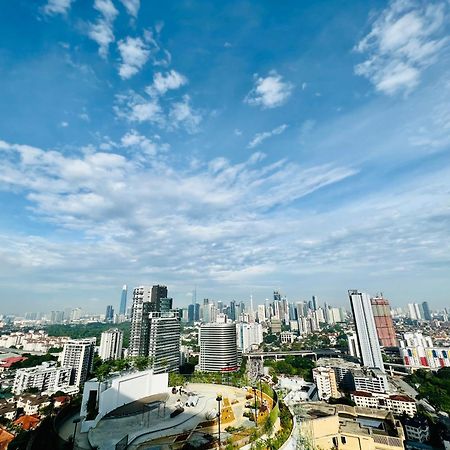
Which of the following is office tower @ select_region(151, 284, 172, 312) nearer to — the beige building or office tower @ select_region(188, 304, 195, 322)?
the beige building

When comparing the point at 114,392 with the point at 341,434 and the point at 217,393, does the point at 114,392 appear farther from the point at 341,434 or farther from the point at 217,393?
the point at 341,434

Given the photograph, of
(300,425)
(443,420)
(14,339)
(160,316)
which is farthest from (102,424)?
(14,339)

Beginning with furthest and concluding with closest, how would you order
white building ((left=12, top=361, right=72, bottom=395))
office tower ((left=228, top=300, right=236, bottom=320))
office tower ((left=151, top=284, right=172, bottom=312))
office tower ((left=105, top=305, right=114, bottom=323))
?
office tower ((left=105, top=305, right=114, bottom=323)), office tower ((left=228, top=300, right=236, bottom=320)), office tower ((left=151, top=284, right=172, bottom=312)), white building ((left=12, top=361, right=72, bottom=395))

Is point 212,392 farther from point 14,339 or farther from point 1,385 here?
point 14,339

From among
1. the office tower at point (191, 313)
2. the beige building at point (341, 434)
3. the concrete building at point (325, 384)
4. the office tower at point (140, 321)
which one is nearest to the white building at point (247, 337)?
the office tower at point (140, 321)

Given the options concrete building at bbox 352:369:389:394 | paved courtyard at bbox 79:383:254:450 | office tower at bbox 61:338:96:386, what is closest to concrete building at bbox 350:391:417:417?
concrete building at bbox 352:369:389:394

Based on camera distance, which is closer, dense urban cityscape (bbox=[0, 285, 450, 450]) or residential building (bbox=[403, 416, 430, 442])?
dense urban cityscape (bbox=[0, 285, 450, 450])

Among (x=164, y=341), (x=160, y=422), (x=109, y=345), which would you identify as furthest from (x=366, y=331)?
(x=109, y=345)

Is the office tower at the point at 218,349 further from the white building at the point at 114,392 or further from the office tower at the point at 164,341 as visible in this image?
the white building at the point at 114,392
